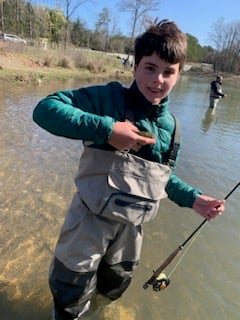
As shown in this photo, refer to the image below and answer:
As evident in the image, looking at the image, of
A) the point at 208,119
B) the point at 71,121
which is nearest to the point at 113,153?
the point at 71,121

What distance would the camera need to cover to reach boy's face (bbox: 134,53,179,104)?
6.23ft

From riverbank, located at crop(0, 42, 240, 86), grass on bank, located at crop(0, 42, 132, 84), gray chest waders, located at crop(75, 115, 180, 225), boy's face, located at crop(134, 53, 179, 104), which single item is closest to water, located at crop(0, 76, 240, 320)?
gray chest waders, located at crop(75, 115, 180, 225)

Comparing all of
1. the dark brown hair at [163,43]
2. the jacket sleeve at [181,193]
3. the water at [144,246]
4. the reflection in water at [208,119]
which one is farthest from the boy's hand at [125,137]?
the reflection in water at [208,119]

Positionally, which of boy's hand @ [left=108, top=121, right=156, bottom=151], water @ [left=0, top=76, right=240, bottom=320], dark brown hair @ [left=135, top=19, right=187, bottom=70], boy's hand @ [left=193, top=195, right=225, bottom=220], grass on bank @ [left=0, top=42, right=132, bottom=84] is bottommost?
grass on bank @ [left=0, top=42, right=132, bottom=84]

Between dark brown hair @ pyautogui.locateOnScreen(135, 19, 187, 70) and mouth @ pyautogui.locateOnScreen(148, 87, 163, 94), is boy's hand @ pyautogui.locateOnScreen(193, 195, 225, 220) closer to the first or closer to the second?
mouth @ pyautogui.locateOnScreen(148, 87, 163, 94)

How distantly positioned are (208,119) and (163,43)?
41.0ft

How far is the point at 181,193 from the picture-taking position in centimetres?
237

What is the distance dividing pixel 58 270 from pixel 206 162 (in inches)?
230

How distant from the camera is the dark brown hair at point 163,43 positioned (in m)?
1.86

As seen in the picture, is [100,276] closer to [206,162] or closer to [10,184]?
[10,184]

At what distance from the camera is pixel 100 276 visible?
2410mm

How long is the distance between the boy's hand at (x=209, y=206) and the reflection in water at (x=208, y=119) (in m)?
9.53

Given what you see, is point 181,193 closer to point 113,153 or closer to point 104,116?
point 113,153

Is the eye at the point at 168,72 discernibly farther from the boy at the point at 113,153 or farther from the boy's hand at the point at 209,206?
the boy's hand at the point at 209,206
